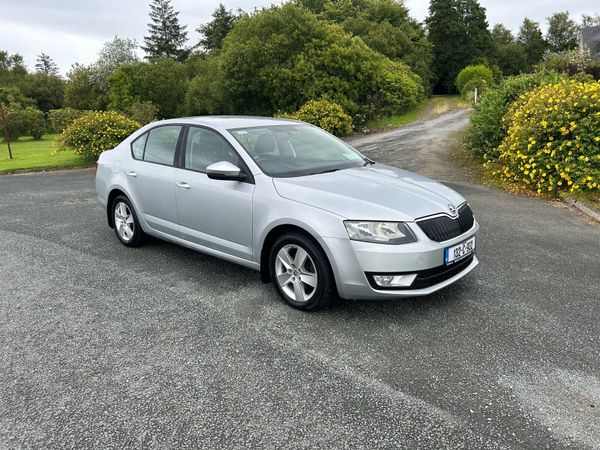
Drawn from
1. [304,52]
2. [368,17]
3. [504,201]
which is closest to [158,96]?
[304,52]

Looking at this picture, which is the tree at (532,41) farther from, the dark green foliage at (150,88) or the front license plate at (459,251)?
the front license plate at (459,251)

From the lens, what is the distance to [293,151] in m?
4.61

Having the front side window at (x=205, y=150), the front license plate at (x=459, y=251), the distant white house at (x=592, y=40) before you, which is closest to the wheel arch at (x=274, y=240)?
the front side window at (x=205, y=150)

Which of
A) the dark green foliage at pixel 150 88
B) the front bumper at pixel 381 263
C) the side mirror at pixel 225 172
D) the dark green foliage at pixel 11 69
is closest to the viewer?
the front bumper at pixel 381 263

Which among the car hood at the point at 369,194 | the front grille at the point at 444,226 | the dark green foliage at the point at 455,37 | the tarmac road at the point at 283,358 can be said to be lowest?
the tarmac road at the point at 283,358

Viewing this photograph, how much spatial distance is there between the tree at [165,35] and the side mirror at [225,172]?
64045mm

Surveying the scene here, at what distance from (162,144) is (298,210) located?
2.22 meters

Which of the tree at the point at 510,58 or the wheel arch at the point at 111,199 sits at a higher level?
the tree at the point at 510,58

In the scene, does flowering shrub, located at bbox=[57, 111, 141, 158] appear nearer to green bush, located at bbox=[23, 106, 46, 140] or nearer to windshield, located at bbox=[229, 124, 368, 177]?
windshield, located at bbox=[229, 124, 368, 177]

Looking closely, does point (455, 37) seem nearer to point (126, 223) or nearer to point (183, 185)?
point (126, 223)

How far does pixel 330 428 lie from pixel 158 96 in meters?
37.7

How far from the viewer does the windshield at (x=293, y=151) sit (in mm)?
4297

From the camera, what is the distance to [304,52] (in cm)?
2248

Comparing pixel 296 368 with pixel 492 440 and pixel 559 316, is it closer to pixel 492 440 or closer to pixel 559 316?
pixel 492 440
